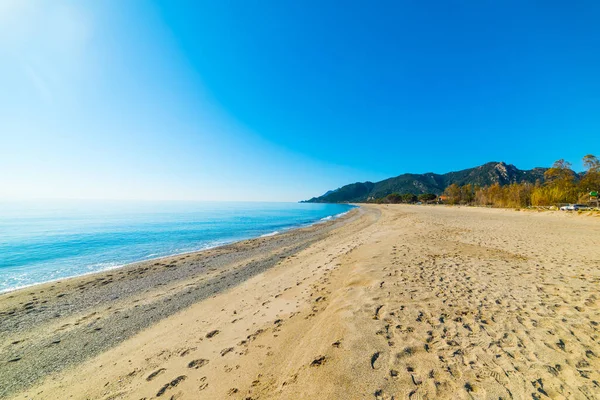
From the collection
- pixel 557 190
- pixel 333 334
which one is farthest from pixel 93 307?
pixel 557 190

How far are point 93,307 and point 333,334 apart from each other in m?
11.0

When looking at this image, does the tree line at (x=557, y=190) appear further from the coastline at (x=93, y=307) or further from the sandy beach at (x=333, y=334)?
the coastline at (x=93, y=307)

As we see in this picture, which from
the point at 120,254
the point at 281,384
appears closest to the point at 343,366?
the point at 281,384

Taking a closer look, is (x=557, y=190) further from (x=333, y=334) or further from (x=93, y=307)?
(x=93, y=307)

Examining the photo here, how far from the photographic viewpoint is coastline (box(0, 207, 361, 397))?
6500 millimetres

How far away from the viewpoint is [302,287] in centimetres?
942

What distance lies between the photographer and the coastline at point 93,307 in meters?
6.50

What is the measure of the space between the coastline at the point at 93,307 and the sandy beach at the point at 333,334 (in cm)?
6

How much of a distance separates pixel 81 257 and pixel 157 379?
21.7m

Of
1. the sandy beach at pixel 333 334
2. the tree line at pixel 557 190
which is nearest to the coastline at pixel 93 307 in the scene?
the sandy beach at pixel 333 334

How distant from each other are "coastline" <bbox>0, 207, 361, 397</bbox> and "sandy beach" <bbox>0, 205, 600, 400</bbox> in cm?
6

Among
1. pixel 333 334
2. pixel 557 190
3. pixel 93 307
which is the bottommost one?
pixel 93 307

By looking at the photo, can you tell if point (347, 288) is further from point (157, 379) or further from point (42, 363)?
point (42, 363)

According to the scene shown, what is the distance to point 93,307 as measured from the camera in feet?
32.1
